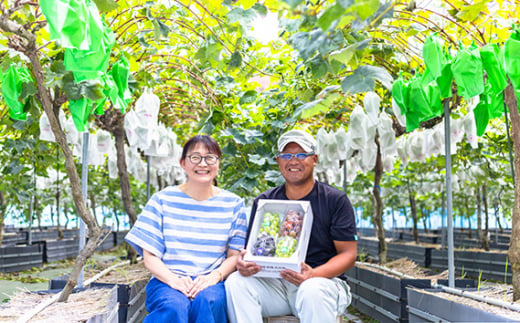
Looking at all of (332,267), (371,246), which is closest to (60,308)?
(332,267)

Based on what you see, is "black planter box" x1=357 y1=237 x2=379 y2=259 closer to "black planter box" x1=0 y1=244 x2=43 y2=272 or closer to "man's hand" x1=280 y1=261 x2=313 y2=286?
"black planter box" x1=0 y1=244 x2=43 y2=272

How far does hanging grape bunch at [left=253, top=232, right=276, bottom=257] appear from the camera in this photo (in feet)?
7.07

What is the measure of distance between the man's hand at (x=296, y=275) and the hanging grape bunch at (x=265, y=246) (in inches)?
4.1

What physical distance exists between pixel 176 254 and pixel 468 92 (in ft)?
5.63

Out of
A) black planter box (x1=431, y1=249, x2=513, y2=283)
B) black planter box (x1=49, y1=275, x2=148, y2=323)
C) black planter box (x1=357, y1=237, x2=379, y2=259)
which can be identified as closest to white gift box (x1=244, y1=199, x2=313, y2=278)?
black planter box (x1=49, y1=275, x2=148, y2=323)

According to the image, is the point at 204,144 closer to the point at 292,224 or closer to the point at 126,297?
the point at 292,224

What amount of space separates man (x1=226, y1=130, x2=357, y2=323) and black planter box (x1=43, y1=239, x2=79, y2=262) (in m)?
6.95

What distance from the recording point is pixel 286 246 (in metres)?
2.13

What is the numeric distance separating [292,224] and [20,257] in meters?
6.41

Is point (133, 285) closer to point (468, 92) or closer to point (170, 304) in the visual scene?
point (170, 304)

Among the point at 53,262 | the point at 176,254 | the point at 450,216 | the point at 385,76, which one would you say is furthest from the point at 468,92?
the point at 53,262

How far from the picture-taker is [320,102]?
134 centimetres

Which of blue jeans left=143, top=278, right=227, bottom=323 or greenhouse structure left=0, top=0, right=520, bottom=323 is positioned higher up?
greenhouse structure left=0, top=0, right=520, bottom=323

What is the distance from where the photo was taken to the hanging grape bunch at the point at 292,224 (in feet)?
7.13
